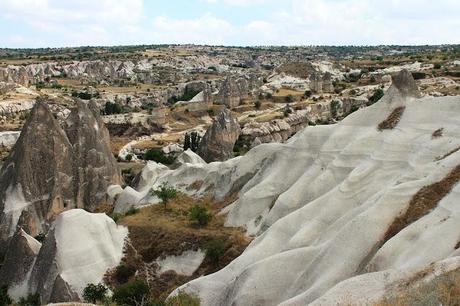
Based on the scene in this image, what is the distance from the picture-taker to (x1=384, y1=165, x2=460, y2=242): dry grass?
1989cm

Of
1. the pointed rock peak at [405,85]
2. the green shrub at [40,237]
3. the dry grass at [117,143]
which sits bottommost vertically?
the dry grass at [117,143]

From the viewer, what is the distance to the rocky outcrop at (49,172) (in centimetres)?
3828

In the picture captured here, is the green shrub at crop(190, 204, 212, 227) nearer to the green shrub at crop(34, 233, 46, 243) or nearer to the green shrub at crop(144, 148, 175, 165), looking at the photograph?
the green shrub at crop(34, 233, 46, 243)

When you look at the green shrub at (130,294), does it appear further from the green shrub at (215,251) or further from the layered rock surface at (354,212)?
the green shrub at (215,251)

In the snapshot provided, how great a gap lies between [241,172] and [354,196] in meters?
11.4

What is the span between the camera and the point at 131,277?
92.8ft

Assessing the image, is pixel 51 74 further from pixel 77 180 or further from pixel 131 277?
pixel 131 277

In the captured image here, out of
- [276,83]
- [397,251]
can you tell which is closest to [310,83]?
[276,83]

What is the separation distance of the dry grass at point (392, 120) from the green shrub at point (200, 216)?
9.64 meters

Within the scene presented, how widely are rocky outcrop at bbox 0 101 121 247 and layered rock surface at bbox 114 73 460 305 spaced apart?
1164 cm

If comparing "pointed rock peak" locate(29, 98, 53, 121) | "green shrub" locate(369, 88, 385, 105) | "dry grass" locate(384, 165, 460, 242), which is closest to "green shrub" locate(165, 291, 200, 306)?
"dry grass" locate(384, 165, 460, 242)

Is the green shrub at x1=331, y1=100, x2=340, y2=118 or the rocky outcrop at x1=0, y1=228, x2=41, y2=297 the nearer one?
the rocky outcrop at x1=0, y1=228, x2=41, y2=297

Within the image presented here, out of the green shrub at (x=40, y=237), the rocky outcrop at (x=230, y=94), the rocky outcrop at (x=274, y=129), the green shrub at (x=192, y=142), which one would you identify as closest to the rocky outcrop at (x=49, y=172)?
the green shrub at (x=40, y=237)

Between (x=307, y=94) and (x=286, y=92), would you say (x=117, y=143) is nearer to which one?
(x=307, y=94)
